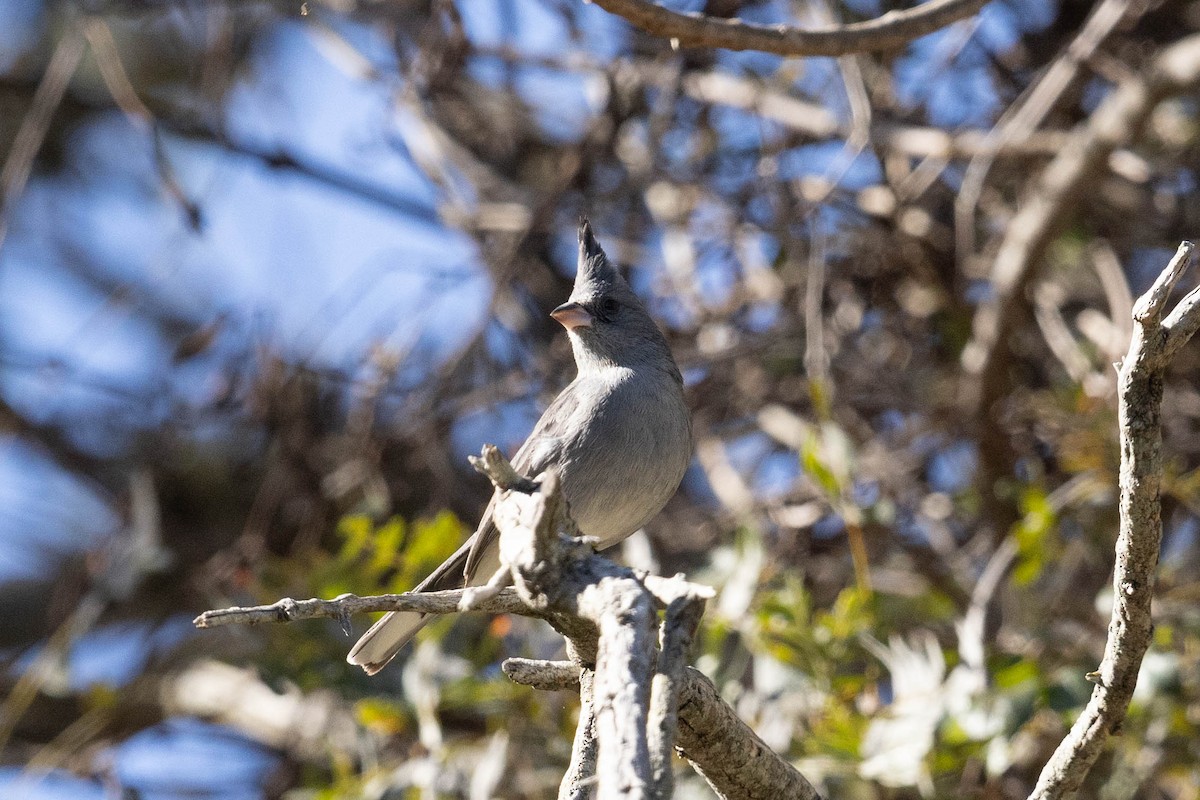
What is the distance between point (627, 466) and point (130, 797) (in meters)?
2.41

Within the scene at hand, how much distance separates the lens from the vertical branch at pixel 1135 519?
150cm

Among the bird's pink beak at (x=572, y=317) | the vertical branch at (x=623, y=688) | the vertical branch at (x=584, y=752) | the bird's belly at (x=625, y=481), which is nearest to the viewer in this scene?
the vertical branch at (x=623, y=688)

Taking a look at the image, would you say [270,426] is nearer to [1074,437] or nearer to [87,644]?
[87,644]

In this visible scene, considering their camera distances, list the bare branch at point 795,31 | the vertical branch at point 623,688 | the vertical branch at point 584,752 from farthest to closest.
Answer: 1. the bare branch at point 795,31
2. the vertical branch at point 584,752
3. the vertical branch at point 623,688

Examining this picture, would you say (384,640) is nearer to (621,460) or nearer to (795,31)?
(621,460)

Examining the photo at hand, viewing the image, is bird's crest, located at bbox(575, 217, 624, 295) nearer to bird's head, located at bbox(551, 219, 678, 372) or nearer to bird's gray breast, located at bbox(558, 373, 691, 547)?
bird's head, located at bbox(551, 219, 678, 372)

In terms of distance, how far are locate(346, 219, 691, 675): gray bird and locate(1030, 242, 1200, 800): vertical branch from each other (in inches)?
48.1

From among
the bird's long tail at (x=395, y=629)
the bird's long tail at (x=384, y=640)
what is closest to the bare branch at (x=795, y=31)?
the bird's long tail at (x=395, y=629)

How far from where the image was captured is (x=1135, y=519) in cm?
161

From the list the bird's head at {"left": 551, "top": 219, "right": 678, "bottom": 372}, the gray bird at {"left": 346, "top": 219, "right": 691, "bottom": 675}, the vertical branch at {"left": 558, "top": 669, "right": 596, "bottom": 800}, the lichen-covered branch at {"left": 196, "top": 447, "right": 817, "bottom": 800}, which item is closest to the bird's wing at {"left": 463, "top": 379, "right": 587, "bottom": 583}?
the gray bird at {"left": 346, "top": 219, "right": 691, "bottom": 675}

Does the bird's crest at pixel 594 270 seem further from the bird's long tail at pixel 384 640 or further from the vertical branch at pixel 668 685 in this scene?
the vertical branch at pixel 668 685

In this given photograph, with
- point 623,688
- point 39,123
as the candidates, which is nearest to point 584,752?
point 623,688

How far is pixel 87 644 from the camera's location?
5.00 metres

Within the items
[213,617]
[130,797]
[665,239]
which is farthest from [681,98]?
[213,617]
